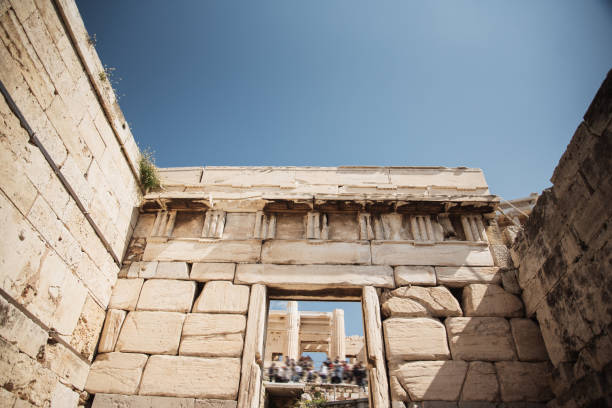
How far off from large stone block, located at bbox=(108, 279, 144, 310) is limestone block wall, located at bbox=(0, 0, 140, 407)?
0.39 ft

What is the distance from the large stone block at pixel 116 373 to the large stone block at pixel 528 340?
5.07 m

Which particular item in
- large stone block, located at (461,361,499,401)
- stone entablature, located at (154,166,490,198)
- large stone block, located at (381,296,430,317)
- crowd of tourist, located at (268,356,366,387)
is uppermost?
stone entablature, located at (154,166,490,198)

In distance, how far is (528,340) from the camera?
5.04 m

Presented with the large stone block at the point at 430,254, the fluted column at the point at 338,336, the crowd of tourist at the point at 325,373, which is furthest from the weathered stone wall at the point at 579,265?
the fluted column at the point at 338,336

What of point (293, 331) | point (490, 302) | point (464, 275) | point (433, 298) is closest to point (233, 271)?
point (433, 298)

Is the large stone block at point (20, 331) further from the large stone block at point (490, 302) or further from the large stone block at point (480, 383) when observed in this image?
the large stone block at point (490, 302)

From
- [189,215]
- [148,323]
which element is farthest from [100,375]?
[189,215]

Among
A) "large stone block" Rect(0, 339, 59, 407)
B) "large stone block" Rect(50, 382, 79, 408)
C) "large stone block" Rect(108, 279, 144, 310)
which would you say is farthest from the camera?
"large stone block" Rect(108, 279, 144, 310)

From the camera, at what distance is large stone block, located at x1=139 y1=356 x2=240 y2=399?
4.65 m

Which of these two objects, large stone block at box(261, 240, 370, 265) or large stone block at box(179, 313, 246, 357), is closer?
large stone block at box(179, 313, 246, 357)

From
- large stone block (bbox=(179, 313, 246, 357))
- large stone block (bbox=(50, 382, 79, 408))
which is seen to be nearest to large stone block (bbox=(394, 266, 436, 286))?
large stone block (bbox=(179, 313, 246, 357))

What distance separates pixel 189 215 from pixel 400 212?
147 inches

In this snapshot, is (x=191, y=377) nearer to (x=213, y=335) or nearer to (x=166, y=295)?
(x=213, y=335)

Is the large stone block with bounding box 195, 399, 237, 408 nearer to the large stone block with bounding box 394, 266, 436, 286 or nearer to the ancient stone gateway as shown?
the ancient stone gateway
